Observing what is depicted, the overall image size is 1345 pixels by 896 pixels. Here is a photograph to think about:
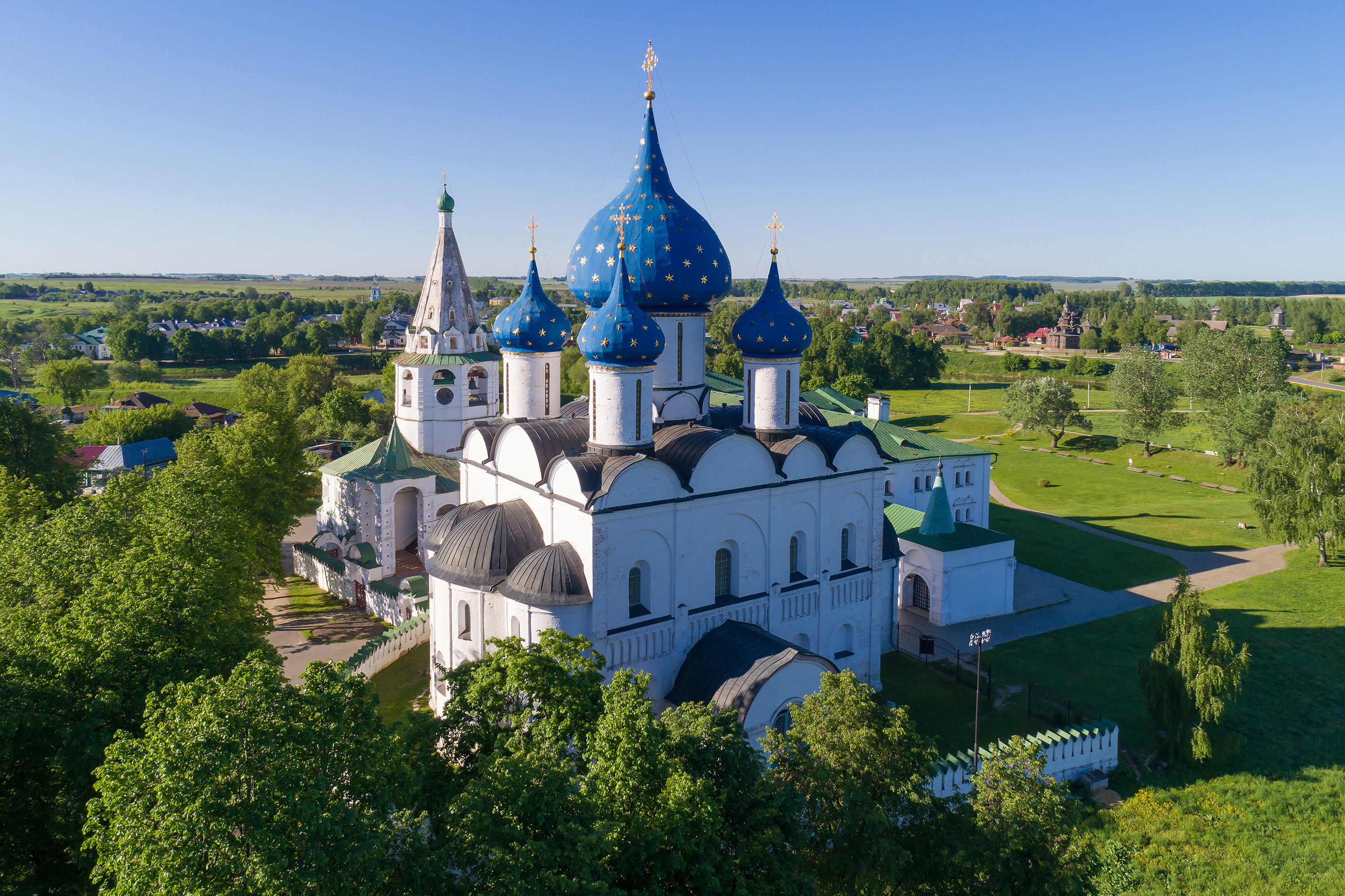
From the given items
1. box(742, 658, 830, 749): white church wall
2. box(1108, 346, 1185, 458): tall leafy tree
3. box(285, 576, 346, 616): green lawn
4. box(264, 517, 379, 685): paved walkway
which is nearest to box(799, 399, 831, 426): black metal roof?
box(742, 658, 830, 749): white church wall

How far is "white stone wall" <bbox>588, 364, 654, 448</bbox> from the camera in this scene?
1783cm

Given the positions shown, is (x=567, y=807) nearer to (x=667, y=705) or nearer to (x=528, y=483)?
(x=667, y=705)

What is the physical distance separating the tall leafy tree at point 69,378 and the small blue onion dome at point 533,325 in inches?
2049

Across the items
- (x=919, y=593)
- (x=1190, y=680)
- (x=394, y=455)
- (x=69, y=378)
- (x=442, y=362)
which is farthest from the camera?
(x=69, y=378)

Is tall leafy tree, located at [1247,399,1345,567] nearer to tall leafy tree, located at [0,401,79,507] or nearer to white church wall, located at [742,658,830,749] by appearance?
white church wall, located at [742,658,830,749]

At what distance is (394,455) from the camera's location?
88.8 feet

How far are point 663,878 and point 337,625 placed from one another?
17.5 metres

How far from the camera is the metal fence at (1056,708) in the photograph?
61.9 feet

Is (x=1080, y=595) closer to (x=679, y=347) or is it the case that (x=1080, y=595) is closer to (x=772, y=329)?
(x=772, y=329)

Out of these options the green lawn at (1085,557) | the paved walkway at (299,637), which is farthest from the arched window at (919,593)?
the paved walkway at (299,637)

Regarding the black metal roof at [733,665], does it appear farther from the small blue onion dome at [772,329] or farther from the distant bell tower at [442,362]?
the distant bell tower at [442,362]

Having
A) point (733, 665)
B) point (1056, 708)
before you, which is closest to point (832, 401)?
point (1056, 708)

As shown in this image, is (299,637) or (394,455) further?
(394,455)

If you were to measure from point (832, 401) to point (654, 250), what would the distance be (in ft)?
73.5
